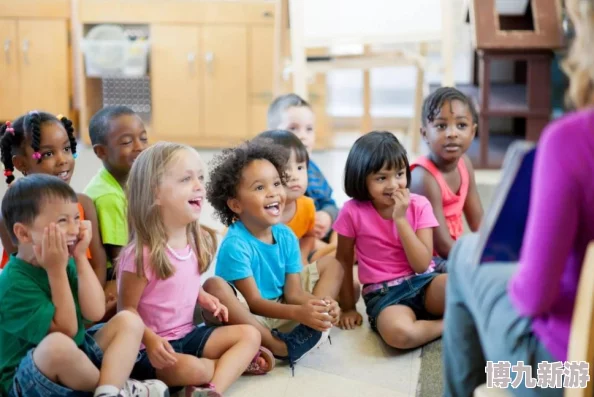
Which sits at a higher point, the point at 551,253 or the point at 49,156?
the point at 49,156

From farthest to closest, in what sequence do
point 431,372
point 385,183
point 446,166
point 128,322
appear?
point 446,166 → point 385,183 → point 431,372 → point 128,322

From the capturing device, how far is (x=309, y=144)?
2.80 meters

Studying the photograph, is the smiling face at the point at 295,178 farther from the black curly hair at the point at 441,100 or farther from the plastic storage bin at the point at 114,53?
the plastic storage bin at the point at 114,53

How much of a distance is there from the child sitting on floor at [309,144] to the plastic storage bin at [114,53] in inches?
65.2

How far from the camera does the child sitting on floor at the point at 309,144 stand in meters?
2.69

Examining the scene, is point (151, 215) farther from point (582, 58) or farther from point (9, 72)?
point (9, 72)

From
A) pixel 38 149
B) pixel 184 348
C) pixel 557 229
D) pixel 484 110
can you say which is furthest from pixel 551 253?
pixel 484 110

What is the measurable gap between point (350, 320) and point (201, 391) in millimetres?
622

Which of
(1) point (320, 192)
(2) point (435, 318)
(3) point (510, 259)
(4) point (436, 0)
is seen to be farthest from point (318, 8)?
(3) point (510, 259)

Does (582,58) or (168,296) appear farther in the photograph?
(168,296)

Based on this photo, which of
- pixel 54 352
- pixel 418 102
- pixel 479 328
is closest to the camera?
pixel 479 328

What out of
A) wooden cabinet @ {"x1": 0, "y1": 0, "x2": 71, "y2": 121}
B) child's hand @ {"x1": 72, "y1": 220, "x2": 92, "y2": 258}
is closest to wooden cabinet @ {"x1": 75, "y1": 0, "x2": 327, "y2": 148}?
wooden cabinet @ {"x1": 0, "y1": 0, "x2": 71, "y2": 121}

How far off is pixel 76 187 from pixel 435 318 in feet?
6.19

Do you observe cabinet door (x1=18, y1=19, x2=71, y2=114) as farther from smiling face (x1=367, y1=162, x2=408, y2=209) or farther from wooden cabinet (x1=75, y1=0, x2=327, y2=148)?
smiling face (x1=367, y1=162, x2=408, y2=209)
